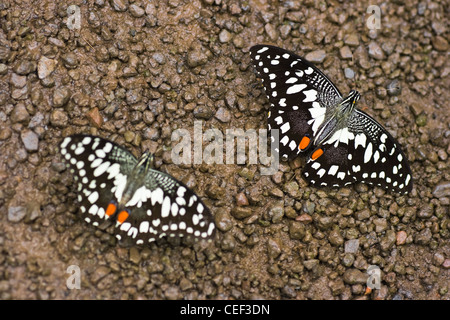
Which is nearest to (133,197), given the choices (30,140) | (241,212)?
(241,212)

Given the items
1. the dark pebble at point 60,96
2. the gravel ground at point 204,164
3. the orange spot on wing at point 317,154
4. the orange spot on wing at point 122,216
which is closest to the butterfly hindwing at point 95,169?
the orange spot on wing at point 122,216

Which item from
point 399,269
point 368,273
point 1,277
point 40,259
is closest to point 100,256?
point 40,259

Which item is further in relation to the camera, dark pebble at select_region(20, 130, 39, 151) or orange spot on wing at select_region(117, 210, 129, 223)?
dark pebble at select_region(20, 130, 39, 151)

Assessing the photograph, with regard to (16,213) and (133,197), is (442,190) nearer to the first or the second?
(133,197)

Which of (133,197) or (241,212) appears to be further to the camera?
(241,212)

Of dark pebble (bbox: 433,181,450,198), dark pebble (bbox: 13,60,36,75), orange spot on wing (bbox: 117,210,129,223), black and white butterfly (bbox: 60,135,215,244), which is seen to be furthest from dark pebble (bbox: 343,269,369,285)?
dark pebble (bbox: 13,60,36,75)

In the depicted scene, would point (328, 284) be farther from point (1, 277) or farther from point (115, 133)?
point (1, 277)

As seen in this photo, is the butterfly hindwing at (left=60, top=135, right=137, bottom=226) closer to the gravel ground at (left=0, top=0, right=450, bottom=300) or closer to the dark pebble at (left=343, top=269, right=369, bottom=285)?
the gravel ground at (left=0, top=0, right=450, bottom=300)
